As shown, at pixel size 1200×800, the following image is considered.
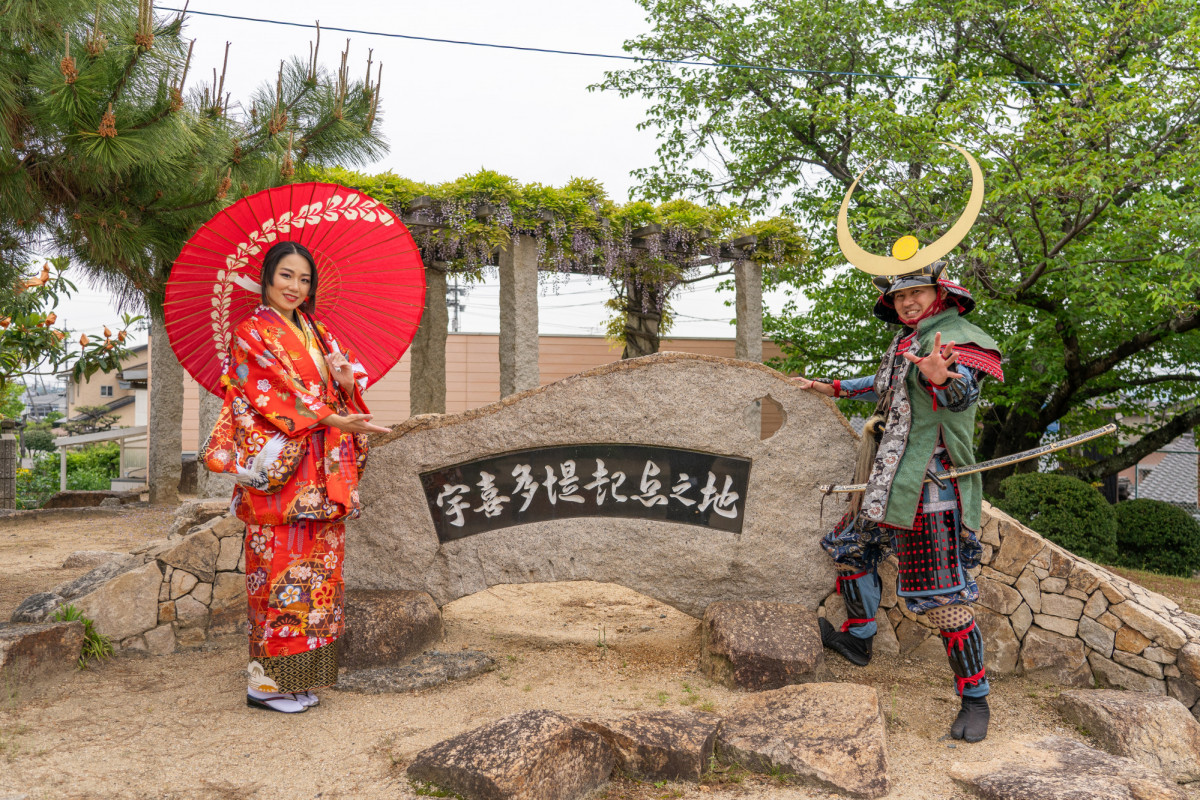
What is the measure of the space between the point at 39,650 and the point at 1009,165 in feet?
25.1

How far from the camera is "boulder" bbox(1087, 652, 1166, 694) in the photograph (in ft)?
11.2

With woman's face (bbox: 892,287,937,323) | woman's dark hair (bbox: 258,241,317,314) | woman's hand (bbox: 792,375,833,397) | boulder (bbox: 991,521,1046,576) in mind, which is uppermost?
woman's dark hair (bbox: 258,241,317,314)

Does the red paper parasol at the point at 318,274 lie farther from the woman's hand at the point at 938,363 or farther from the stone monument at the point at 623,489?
the woman's hand at the point at 938,363

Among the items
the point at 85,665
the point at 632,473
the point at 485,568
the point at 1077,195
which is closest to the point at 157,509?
the point at 85,665

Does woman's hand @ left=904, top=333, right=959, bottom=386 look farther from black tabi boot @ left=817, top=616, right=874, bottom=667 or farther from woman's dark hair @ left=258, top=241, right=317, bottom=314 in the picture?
woman's dark hair @ left=258, top=241, right=317, bottom=314

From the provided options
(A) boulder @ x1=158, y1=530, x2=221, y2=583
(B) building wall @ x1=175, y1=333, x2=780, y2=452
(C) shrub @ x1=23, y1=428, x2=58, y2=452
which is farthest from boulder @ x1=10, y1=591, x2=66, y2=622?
(C) shrub @ x1=23, y1=428, x2=58, y2=452

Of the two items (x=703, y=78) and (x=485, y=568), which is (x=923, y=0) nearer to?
(x=703, y=78)

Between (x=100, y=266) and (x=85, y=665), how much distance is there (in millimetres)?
2762

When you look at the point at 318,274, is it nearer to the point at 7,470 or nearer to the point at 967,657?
the point at 967,657

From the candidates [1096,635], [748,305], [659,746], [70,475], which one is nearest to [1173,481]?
[748,305]

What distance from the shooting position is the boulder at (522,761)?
7.97 ft

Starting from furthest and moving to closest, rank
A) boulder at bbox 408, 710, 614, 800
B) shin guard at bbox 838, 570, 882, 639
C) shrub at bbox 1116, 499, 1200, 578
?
shrub at bbox 1116, 499, 1200, 578
shin guard at bbox 838, 570, 882, 639
boulder at bbox 408, 710, 614, 800

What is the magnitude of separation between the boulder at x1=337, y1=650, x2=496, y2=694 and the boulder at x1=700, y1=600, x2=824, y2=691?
105cm

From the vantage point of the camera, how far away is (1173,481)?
656 inches
